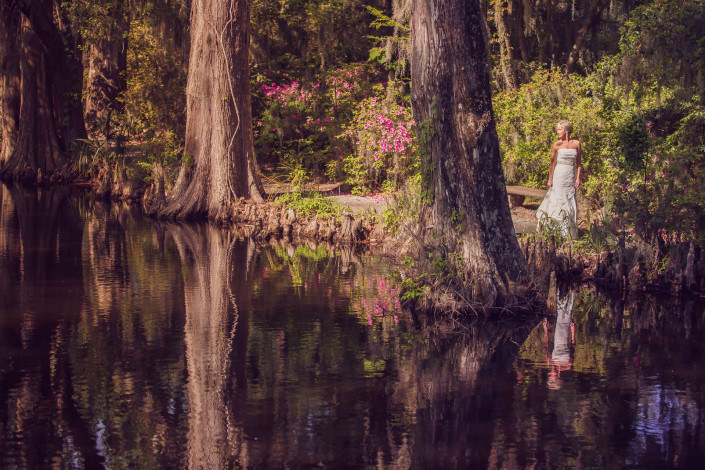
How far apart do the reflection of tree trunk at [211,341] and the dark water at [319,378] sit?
0.07 feet

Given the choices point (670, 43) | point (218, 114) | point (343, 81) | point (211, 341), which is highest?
point (343, 81)

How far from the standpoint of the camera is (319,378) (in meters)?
7.12

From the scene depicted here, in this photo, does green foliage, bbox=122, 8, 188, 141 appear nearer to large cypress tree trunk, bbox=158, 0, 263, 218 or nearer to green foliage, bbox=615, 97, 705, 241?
large cypress tree trunk, bbox=158, 0, 263, 218

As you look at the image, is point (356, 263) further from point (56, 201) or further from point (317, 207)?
point (56, 201)

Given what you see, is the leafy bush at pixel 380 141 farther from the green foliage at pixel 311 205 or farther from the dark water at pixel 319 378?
the dark water at pixel 319 378

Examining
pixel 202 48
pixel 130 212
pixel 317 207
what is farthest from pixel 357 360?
pixel 130 212

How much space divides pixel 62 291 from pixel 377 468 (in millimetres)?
6472

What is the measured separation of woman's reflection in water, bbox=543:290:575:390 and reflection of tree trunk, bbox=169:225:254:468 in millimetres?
2568

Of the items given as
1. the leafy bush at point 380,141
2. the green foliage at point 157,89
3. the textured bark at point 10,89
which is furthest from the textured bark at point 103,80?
the leafy bush at point 380,141

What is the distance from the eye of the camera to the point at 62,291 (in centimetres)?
1055

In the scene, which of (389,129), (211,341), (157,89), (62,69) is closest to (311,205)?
(389,129)

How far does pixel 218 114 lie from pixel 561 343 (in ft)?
37.6

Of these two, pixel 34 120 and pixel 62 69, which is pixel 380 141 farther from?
pixel 62 69

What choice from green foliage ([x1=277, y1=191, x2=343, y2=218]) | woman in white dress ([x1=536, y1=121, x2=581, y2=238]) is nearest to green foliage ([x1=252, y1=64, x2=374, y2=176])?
green foliage ([x1=277, y1=191, x2=343, y2=218])
